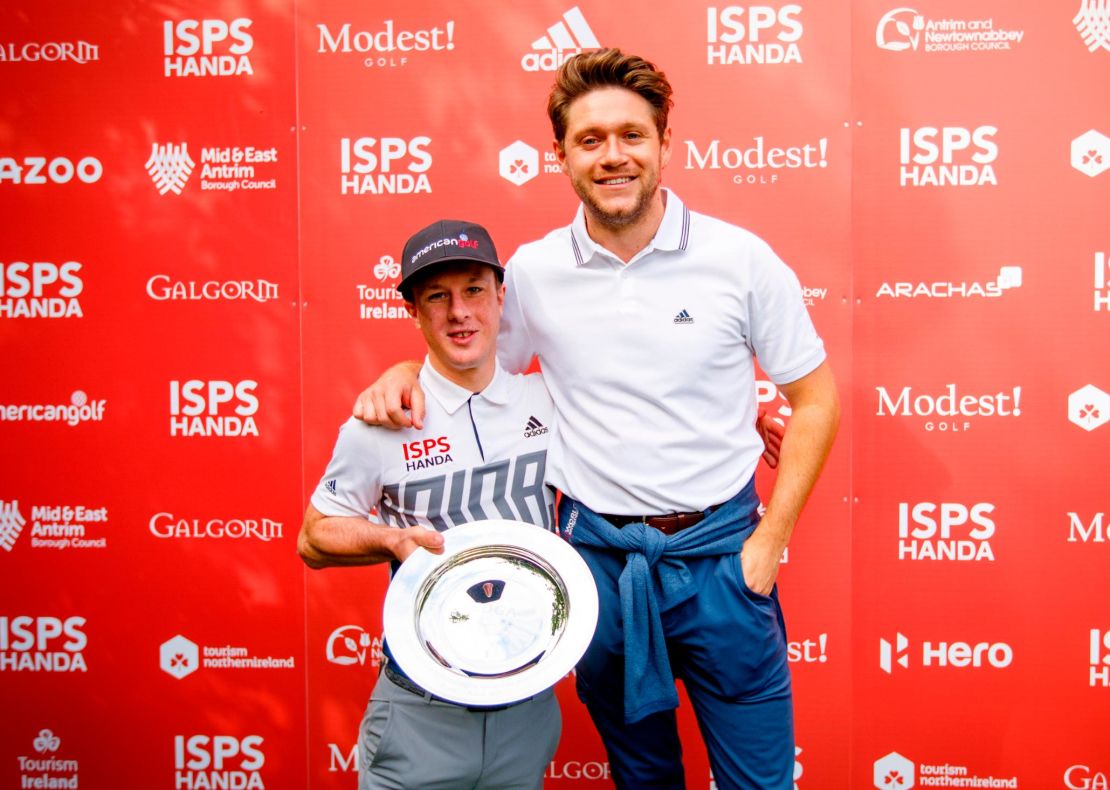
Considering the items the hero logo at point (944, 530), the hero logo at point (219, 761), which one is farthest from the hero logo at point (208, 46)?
the hero logo at point (944, 530)

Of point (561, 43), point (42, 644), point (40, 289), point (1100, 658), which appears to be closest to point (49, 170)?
point (40, 289)

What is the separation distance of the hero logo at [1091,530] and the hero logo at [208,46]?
322 cm

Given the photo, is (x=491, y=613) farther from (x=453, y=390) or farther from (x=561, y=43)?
(x=561, y=43)

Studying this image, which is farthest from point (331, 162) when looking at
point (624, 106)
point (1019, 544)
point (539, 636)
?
point (1019, 544)

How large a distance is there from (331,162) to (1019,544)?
270 cm

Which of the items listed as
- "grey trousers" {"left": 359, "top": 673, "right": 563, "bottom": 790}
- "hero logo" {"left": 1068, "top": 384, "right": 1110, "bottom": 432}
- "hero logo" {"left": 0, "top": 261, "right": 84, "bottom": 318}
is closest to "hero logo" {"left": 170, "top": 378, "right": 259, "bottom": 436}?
"hero logo" {"left": 0, "top": 261, "right": 84, "bottom": 318}

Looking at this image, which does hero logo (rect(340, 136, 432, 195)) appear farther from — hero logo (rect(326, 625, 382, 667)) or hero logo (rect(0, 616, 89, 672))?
hero logo (rect(0, 616, 89, 672))

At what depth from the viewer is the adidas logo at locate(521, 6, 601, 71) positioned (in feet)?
9.12

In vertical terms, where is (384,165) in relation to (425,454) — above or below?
above

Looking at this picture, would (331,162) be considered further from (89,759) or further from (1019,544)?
(1019,544)

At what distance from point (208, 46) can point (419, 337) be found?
1.25m

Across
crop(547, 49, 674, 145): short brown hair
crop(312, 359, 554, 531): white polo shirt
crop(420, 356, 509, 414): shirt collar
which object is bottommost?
crop(312, 359, 554, 531): white polo shirt

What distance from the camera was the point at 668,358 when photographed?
193cm

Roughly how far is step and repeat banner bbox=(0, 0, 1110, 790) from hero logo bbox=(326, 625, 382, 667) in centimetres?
1
